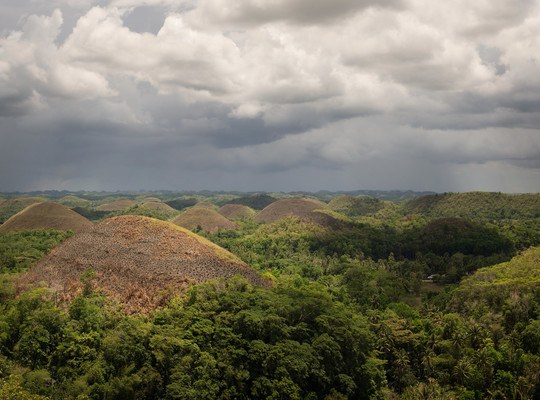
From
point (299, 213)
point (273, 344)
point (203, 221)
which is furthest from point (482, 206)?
point (273, 344)

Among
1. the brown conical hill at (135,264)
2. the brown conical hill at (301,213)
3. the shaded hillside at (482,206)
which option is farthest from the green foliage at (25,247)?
the shaded hillside at (482,206)

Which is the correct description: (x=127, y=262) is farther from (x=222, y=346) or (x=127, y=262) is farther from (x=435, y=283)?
(x=435, y=283)

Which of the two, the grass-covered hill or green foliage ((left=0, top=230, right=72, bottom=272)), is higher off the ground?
green foliage ((left=0, top=230, right=72, bottom=272))

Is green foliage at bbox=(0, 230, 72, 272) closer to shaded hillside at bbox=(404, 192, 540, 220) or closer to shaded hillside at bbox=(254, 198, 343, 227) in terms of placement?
shaded hillside at bbox=(254, 198, 343, 227)

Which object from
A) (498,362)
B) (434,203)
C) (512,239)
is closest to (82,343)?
(498,362)

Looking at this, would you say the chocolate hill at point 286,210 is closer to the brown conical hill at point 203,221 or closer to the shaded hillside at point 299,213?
the shaded hillside at point 299,213

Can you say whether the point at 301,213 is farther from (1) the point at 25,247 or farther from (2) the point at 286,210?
(1) the point at 25,247

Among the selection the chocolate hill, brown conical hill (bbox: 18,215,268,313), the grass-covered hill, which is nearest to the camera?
brown conical hill (bbox: 18,215,268,313)

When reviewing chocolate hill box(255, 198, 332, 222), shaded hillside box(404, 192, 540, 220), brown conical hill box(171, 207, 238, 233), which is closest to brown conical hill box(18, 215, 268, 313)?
brown conical hill box(171, 207, 238, 233)
